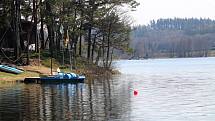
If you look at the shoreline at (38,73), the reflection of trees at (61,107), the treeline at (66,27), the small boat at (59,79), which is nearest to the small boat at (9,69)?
the shoreline at (38,73)

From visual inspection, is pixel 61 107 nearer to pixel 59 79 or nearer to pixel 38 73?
pixel 59 79

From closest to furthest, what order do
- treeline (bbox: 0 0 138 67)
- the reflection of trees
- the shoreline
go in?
the reflection of trees < the shoreline < treeline (bbox: 0 0 138 67)

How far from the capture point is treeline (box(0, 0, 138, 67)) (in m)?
67.1

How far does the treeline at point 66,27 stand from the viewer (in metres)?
67.1

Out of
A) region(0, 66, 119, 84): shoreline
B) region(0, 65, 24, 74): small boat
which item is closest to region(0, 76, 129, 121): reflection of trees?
region(0, 66, 119, 84): shoreline

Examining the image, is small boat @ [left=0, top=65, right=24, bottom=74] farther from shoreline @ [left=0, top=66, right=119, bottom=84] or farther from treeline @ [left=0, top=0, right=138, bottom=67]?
treeline @ [left=0, top=0, right=138, bottom=67]

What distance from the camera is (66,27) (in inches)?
2768

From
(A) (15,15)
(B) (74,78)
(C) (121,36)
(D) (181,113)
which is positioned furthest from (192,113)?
(C) (121,36)

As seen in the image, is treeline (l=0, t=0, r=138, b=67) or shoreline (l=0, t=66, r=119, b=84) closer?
shoreline (l=0, t=66, r=119, b=84)

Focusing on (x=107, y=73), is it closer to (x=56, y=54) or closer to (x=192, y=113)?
(x=56, y=54)

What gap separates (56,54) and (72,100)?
38.0m

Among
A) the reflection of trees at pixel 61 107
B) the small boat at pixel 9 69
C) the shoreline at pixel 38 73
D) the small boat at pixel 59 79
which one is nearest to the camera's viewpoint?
the reflection of trees at pixel 61 107

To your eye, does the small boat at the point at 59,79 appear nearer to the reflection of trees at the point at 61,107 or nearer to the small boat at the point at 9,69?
the small boat at the point at 9,69

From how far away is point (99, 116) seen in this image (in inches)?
1017
